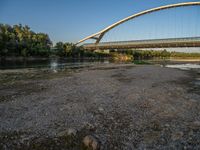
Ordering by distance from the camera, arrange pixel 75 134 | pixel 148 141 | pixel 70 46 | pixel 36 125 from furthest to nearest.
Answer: pixel 70 46 < pixel 36 125 < pixel 75 134 < pixel 148 141

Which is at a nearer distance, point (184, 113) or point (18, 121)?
point (18, 121)

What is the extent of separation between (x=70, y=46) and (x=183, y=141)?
77.6 metres

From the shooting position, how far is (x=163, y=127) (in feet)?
14.5

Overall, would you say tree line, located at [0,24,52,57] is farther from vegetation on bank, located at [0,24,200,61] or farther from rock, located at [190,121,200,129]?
rock, located at [190,121,200,129]

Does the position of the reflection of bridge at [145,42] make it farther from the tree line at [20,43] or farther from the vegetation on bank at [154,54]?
the tree line at [20,43]

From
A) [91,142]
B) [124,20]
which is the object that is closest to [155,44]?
[124,20]

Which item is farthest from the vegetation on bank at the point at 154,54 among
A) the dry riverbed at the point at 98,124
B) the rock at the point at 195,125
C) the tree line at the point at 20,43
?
the rock at the point at 195,125

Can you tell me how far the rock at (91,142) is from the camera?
3434 millimetres

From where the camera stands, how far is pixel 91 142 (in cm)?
355

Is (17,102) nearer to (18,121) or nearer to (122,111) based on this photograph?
(18,121)

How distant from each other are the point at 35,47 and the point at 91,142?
199 feet

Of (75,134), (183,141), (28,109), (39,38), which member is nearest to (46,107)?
(28,109)

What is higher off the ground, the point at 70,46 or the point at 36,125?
the point at 70,46

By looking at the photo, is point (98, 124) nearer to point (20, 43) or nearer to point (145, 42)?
point (20, 43)
